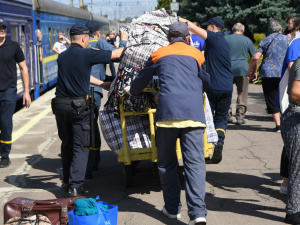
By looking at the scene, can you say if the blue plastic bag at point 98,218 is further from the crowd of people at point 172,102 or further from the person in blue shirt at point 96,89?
the person in blue shirt at point 96,89

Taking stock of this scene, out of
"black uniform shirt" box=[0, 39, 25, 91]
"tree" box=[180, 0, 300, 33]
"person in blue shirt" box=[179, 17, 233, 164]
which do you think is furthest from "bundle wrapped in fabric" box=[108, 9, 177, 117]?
"tree" box=[180, 0, 300, 33]

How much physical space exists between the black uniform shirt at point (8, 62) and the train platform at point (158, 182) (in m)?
1.16

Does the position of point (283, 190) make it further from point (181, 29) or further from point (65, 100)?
point (65, 100)

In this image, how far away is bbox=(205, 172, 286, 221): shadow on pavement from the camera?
5.54 metres

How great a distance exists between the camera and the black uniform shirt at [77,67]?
5855mm

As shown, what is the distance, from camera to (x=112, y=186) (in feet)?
21.6

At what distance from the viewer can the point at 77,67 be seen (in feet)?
19.2

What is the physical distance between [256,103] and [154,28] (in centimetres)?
828

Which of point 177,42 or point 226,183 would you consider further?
point 226,183

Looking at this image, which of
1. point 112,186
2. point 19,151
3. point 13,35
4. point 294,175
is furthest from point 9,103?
point 13,35

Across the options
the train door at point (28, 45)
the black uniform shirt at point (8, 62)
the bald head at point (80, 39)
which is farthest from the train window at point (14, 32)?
the bald head at point (80, 39)

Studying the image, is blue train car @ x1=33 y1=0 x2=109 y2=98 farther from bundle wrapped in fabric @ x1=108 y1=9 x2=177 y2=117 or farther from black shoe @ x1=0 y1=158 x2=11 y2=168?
bundle wrapped in fabric @ x1=108 y1=9 x2=177 y2=117

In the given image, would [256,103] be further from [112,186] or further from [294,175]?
[294,175]

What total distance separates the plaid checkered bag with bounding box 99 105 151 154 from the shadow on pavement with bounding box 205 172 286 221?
0.95 metres
